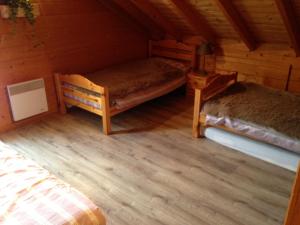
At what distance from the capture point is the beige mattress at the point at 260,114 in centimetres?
257

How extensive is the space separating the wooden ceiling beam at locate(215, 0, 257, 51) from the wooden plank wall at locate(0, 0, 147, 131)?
178 cm

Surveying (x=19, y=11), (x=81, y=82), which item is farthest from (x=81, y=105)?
(x=19, y=11)

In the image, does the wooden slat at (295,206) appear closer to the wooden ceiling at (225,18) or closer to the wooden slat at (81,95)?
the wooden ceiling at (225,18)

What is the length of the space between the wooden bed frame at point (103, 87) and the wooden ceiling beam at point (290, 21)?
1419 millimetres

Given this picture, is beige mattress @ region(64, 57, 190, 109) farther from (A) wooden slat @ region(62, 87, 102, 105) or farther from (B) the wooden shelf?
(B) the wooden shelf

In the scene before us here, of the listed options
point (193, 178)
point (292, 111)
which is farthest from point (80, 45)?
point (292, 111)

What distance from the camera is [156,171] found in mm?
2646

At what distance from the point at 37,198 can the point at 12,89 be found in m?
2.12

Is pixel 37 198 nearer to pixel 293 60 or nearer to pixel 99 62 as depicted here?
pixel 99 62

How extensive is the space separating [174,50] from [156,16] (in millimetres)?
802

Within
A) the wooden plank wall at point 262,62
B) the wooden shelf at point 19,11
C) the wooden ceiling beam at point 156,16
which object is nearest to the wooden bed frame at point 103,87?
the wooden ceiling beam at point 156,16

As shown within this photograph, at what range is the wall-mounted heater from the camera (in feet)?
10.8

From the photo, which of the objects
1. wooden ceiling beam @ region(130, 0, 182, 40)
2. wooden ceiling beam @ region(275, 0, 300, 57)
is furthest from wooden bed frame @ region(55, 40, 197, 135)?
wooden ceiling beam @ region(275, 0, 300, 57)

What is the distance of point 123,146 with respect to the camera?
10.0 feet
